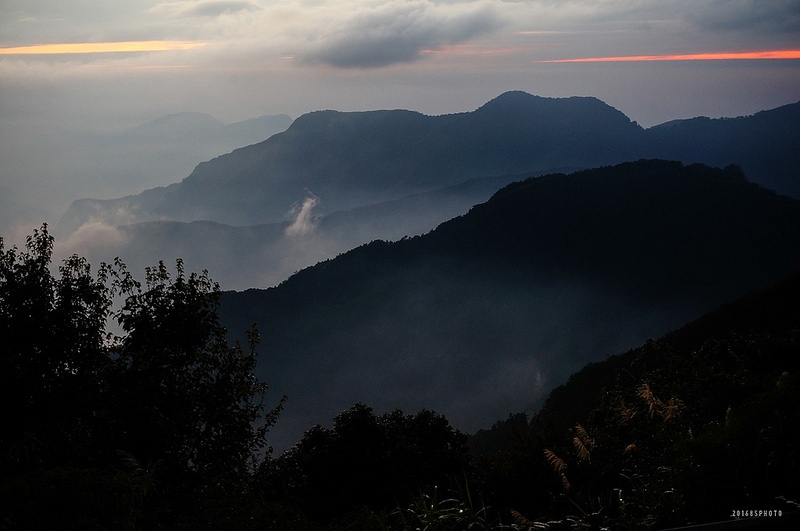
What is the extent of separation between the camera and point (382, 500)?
1566 centimetres

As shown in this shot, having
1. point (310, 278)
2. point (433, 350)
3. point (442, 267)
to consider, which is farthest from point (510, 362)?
point (310, 278)

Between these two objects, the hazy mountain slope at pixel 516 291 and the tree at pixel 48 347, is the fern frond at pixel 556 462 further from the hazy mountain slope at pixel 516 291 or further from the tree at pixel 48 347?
the hazy mountain slope at pixel 516 291

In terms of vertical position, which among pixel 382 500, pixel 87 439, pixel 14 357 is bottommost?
pixel 382 500

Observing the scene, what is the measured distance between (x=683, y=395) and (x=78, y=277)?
15744 mm

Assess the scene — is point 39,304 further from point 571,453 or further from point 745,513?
point 745,513

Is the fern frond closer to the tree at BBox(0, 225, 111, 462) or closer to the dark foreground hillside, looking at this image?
the dark foreground hillside

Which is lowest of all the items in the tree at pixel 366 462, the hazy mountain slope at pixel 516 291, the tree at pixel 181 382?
the tree at pixel 366 462

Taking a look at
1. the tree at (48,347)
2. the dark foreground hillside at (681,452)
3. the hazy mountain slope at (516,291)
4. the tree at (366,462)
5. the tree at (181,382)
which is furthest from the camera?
the hazy mountain slope at (516,291)

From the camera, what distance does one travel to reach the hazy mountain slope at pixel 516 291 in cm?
11406

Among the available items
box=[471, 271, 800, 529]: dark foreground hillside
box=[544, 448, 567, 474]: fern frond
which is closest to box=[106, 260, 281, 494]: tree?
box=[471, 271, 800, 529]: dark foreground hillside

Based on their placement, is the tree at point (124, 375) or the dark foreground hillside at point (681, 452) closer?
the dark foreground hillside at point (681, 452)

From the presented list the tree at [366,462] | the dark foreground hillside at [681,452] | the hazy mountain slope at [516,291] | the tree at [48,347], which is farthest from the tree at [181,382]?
the hazy mountain slope at [516,291]

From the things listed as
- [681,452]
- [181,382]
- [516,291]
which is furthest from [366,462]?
[516,291]

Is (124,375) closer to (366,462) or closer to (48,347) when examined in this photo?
(48,347)
